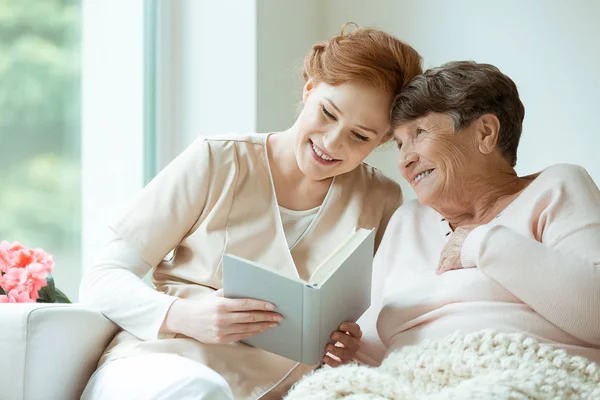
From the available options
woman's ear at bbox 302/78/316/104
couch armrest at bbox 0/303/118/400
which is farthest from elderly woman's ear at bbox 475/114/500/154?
couch armrest at bbox 0/303/118/400

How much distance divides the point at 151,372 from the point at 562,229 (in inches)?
35.3

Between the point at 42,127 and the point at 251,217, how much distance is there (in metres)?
1.09

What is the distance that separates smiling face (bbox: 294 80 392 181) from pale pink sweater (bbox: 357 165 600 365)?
30cm

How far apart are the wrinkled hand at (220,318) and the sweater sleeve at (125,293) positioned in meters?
0.04

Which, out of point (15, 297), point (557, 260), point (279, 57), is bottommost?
point (15, 297)

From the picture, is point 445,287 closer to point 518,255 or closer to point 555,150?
point 518,255

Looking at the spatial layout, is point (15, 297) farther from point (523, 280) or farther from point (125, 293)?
point (523, 280)

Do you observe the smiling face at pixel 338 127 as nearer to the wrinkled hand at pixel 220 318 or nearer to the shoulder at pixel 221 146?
the shoulder at pixel 221 146

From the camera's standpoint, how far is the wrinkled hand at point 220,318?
1662mm

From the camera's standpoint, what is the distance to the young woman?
183cm

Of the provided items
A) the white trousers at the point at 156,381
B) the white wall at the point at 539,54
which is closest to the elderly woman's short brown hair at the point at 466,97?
the white wall at the point at 539,54

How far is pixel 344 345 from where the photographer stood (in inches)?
69.7

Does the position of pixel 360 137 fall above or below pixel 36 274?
above

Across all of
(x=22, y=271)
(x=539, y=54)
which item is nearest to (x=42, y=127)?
(x=22, y=271)
